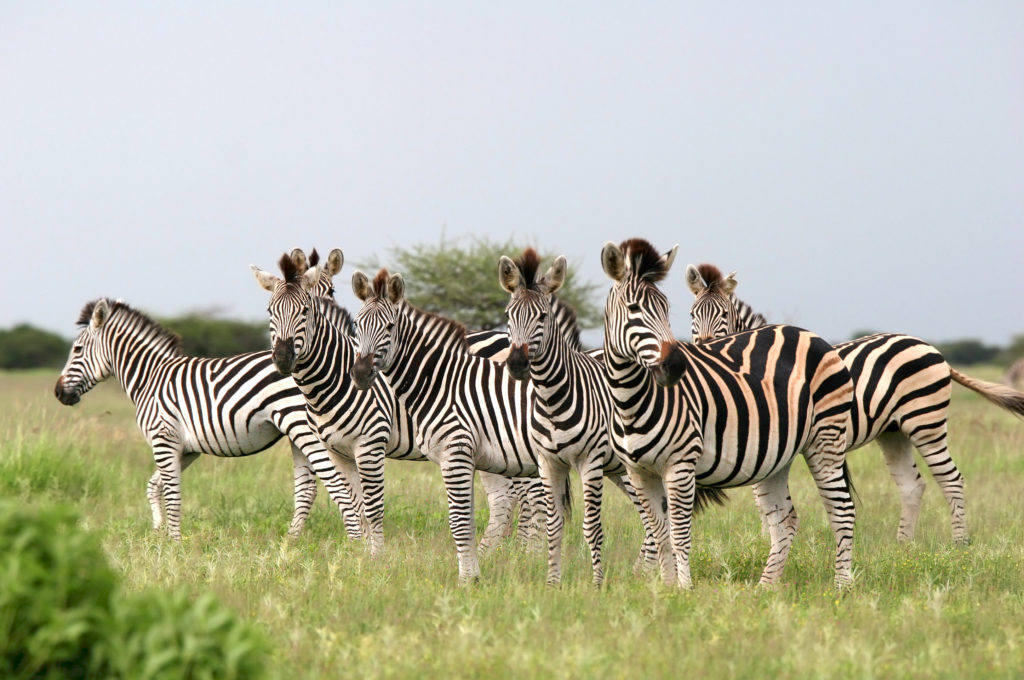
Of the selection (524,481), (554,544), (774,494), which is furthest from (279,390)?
(774,494)

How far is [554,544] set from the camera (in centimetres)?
720

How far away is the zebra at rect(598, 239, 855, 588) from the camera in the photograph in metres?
6.42

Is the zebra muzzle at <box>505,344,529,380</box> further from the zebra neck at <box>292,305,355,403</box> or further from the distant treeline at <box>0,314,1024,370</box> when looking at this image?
the distant treeline at <box>0,314,1024,370</box>

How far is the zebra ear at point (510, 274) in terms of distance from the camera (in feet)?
22.3

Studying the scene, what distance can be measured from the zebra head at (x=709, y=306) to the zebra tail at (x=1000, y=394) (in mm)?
2749

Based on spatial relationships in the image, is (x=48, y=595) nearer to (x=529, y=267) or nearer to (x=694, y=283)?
(x=529, y=267)

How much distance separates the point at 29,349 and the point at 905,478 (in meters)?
44.0

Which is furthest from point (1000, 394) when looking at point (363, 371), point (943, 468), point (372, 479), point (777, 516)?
point (363, 371)

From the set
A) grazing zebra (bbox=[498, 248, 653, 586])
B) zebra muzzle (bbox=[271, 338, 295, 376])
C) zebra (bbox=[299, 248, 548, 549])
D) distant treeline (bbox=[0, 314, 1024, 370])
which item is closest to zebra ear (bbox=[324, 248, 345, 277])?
zebra (bbox=[299, 248, 548, 549])

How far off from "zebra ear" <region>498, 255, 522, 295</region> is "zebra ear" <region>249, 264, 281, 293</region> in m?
2.46

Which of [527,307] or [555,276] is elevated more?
[555,276]

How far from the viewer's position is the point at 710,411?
700 centimetres

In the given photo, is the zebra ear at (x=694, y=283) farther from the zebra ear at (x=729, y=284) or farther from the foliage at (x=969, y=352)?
the foliage at (x=969, y=352)

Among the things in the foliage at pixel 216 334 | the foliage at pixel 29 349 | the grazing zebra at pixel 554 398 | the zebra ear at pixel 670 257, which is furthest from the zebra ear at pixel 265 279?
the foliage at pixel 29 349
